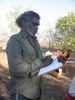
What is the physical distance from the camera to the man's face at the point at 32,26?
2652 millimetres

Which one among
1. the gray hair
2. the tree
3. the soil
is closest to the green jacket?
the gray hair

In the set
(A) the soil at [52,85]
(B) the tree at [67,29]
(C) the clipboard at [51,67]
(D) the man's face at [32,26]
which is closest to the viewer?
(C) the clipboard at [51,67]

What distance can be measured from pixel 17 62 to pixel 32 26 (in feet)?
1.29

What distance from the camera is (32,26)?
265 centimetres

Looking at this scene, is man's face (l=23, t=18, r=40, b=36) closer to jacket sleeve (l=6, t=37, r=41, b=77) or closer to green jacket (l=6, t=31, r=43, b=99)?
green jacket (l=6, t=31, r=43, b=99)

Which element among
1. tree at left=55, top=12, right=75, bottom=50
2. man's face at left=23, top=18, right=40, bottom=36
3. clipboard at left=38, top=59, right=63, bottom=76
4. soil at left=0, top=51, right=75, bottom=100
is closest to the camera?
clipboard at left=38, top=59, right=63, bottom=76

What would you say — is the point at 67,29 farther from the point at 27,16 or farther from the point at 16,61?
the point at 16,61

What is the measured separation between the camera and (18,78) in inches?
102

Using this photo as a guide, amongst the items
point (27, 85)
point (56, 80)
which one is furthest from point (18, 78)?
point (56, 80)

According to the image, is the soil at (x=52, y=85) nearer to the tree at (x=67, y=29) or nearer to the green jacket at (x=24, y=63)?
the tree at (x=67, y=29)

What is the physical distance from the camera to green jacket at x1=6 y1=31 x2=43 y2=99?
2.50 metres

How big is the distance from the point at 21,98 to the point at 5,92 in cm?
430

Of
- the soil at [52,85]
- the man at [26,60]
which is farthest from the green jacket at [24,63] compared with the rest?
the soil at [52,85]

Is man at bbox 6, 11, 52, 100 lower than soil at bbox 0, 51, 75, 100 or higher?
higher
